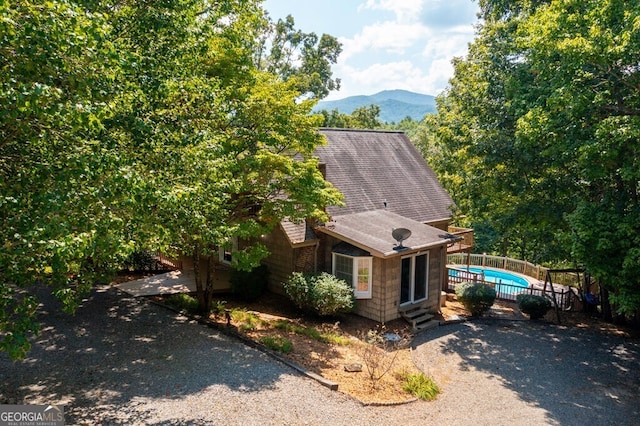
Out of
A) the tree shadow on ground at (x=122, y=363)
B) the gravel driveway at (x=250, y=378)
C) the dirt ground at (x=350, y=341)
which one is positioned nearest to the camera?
the gravel driveway at (x=250, y=378)

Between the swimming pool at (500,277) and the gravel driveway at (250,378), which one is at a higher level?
the gravel driveway at (250,378)

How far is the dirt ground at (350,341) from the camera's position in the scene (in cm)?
1069

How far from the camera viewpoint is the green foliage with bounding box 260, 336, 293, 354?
1173 cm

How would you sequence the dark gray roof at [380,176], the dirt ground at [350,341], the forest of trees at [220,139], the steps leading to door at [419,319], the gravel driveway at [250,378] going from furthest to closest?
1. the dark gray roof at [380,176]
2. the steps leading to door at [419,319]
3. the dirt ground at [350,341]
4. the gravel driveway at [250,378]
5. the forest of trees at [220,139]

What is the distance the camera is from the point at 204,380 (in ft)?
31.8

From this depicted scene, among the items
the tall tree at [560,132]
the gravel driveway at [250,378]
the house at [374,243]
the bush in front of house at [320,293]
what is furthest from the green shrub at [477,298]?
the bush in front of house at [320,293]

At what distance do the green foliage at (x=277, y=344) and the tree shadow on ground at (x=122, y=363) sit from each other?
545mm

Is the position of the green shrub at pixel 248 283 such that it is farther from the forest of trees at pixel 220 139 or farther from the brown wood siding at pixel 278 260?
the forest of trees at pixel 220 139

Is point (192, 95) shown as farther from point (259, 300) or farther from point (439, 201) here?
point (439, 201)

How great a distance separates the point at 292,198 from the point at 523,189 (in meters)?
9.16

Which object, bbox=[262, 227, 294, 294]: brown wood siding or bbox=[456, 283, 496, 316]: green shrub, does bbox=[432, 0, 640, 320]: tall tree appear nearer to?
bbox=[456, 283, 496, 316]: green shrub

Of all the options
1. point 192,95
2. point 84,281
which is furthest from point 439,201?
point 84,281

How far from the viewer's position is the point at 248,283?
16484 mm

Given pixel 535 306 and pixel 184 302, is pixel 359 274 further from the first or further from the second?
pixel 535 306
